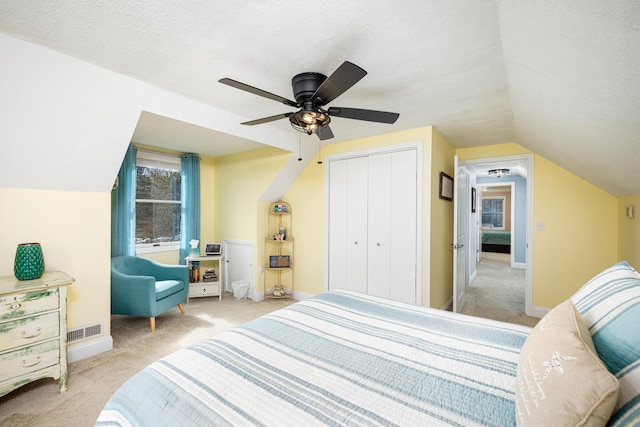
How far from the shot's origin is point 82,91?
1929 millimetres

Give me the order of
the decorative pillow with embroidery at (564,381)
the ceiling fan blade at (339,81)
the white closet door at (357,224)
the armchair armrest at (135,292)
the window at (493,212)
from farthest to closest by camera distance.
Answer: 1. the window at (493,212)
2. the white closet door at (357,224)
3. the armchair armrest at (135,292)
4. the ceiling fan blade at (339,81)
5. the decorative pillow with embroidery at (564,381)

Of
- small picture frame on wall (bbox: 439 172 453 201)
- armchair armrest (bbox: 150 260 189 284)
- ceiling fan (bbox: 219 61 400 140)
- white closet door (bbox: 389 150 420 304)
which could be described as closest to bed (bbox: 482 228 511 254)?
small picture frame on wall (bbox: 439 172 453 201)

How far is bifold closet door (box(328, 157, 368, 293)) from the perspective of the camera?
3.64m

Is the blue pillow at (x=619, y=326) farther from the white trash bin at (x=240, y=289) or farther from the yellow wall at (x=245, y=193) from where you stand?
the white trash bin at (x=240, y=289)

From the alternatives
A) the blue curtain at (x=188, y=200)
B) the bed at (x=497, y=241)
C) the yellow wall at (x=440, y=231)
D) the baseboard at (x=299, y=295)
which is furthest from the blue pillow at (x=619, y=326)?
the bed at (x=497, y=241)

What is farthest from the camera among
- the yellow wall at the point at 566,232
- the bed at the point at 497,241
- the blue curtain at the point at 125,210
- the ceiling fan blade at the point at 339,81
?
the bed at the point at 497,241

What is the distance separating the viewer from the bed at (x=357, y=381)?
82cm

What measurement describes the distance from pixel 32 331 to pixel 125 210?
187 cm

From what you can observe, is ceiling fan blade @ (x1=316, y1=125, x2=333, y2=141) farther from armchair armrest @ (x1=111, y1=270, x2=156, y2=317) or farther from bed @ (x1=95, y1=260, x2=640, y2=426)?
armchair armrest @ (x1=111, y1=270, x2=156, y2=317)

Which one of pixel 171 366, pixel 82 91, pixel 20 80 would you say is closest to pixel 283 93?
pixel 82 91

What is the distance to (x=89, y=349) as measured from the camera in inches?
96.7

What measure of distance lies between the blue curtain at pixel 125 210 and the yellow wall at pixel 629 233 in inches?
213

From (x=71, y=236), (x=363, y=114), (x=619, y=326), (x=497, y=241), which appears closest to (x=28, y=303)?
(x=71, y=236)

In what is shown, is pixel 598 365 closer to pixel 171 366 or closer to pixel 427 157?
pixel 171 366
